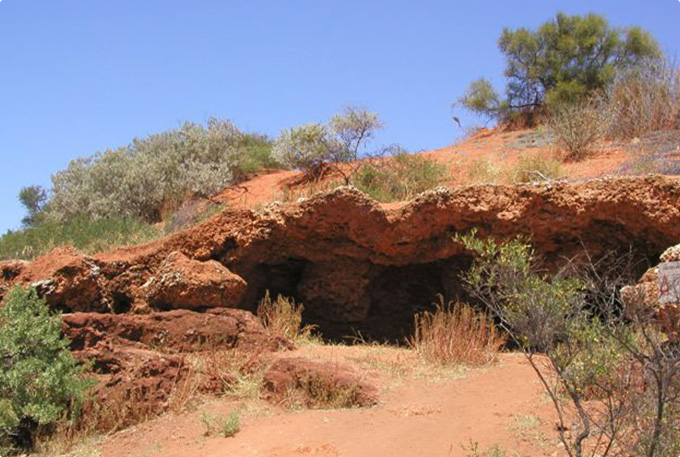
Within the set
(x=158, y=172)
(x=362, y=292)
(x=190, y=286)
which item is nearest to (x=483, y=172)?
(x=362, y=292)

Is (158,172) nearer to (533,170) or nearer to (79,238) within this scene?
(79,238)

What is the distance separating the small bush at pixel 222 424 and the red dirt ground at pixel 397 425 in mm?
71

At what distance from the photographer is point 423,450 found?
588 cm

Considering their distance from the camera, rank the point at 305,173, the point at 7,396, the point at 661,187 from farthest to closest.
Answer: the point at 305,173 → the point at 661,187 → the point at 7,396

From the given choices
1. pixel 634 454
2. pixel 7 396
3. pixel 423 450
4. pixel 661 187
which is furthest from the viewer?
pixel 661 187

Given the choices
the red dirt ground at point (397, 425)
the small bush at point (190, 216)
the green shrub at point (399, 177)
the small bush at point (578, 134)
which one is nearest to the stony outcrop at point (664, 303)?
the red dirt ground at point (397, 425)

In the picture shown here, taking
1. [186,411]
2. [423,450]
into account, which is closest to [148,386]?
[186,411]

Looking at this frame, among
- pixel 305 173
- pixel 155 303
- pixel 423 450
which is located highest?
pixel 305 173

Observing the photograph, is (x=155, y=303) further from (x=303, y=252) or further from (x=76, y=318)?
(x=303, y=252)

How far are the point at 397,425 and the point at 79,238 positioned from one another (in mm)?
7706

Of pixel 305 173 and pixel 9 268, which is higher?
pixel 305 173

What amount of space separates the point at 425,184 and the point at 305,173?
4.66 m

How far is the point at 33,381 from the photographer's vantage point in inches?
276

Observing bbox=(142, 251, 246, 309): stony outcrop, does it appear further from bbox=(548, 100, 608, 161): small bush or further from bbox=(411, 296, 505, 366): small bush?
bbox=(548, 100, 608, 161): small bush
